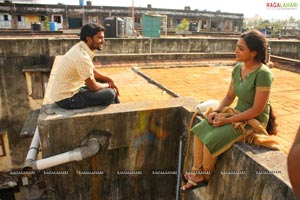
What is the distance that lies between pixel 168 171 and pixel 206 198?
0.87 meters

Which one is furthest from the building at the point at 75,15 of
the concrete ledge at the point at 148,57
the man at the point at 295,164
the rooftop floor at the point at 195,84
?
the man at the point at 295,164

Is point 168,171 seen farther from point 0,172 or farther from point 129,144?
point 0,172

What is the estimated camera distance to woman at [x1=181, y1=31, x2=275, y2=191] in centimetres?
267

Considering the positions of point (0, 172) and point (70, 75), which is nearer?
point (70, 75)

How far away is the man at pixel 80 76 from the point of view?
11.4 ft

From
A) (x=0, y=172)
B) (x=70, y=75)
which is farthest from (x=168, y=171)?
(x=0, y=172)

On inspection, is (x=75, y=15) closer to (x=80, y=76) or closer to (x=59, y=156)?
(x=80, y=76)

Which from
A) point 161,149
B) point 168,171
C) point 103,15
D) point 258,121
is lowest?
point 168,171

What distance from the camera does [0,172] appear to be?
10258 mm

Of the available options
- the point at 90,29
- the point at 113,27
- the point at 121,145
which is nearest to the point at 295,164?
the point at 121,145

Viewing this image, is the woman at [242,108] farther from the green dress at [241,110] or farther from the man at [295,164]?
the man at [295,164]

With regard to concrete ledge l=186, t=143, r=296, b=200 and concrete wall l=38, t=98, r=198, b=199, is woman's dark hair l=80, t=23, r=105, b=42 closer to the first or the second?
concrete wall l=38, t=98, r=198, b=199

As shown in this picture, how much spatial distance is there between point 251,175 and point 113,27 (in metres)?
11.7

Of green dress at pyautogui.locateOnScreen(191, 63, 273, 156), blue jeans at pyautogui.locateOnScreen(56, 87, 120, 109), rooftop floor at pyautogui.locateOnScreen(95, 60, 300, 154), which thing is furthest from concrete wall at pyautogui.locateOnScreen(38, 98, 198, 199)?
rooftop floor at pyautogui.locateOnScreen(95, 60, 300, 154)
